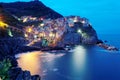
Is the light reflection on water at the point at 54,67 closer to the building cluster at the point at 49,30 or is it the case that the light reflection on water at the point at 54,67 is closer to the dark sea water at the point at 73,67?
the dark sea water at the point at 73,67

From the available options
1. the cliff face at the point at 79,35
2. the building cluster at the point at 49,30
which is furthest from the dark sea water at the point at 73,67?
the cliff face at the point at 79,35

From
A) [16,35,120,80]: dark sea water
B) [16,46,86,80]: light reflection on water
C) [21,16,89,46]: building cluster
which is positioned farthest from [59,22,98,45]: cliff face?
[16,46,86,80]: light reflection on water

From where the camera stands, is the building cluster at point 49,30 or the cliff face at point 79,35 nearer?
the building cluster at point 49,30

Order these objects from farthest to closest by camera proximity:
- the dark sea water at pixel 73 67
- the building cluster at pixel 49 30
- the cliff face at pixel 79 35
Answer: the cliff face at pixel 79 35 < the building cluster at pixel 49 30 < the dark sea water at pixel 73 67

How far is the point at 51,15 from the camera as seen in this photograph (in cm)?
18350

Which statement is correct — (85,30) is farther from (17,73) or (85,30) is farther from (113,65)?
(17,73)

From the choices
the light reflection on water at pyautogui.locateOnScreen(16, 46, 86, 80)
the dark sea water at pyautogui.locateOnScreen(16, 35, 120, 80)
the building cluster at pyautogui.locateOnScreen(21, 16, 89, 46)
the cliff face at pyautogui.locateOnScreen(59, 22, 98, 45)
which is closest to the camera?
the light reflection on water at pyautogui.locateOnScreen(16, 46, 86, 80)

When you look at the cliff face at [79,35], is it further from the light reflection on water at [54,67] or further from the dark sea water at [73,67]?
the light reflection on water at [54,67]

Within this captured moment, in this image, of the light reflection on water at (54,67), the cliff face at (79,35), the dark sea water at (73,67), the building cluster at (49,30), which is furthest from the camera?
the cliff face at (79,35)

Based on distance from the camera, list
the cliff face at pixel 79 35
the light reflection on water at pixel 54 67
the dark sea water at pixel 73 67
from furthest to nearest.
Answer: the cliff face at pixel 79 35, the dark sea water at pixel 73 67, the light reflection on water at pixel 54 67

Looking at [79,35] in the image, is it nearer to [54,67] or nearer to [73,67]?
[73,67]

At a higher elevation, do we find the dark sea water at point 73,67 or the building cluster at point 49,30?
the building cluster at point 49,30

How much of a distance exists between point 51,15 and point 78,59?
99268 mm

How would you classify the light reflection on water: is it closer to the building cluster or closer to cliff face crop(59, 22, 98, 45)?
the building cluster
